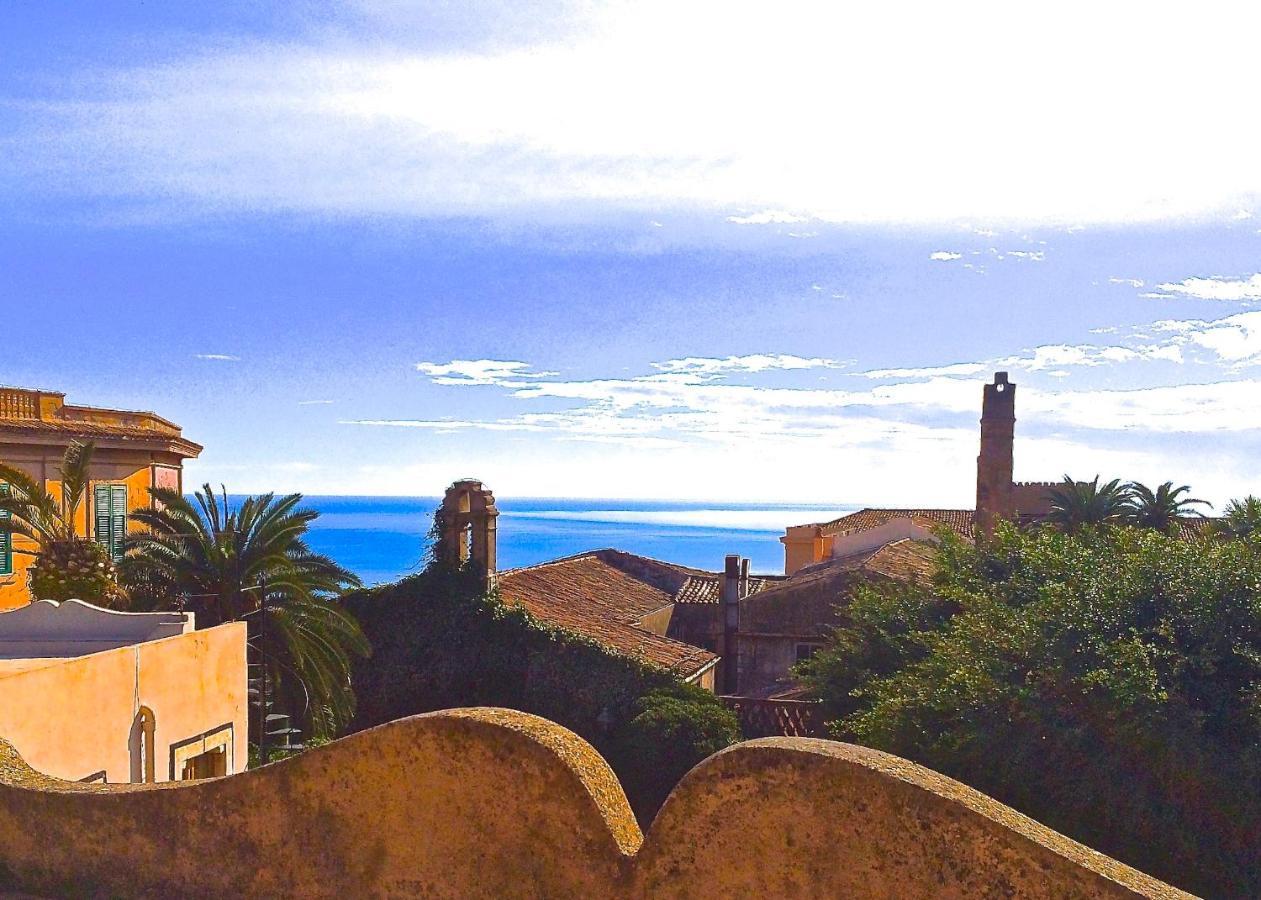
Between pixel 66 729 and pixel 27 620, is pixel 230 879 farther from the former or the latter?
pixel 27 620

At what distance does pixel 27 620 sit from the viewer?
445 inches

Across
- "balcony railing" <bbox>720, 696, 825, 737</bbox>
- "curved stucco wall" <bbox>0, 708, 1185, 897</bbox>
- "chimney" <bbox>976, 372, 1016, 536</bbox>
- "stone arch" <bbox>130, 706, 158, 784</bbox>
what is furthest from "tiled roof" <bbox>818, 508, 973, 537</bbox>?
"curved stucco wall" <bbox>0, 708, 1185, 897</bbox>

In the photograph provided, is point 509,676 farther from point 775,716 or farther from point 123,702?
point 123,702

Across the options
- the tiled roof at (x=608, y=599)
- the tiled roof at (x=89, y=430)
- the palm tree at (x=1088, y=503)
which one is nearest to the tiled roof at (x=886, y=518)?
the palm tree at (x=1088, y=503)

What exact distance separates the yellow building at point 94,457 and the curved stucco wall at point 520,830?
14852mm

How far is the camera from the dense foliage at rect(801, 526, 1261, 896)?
34.6ft

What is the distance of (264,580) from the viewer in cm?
1647

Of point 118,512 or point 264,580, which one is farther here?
point 118,512

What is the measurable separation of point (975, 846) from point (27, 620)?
1057cm

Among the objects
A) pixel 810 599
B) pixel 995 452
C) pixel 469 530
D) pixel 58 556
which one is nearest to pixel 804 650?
pixel 810 599

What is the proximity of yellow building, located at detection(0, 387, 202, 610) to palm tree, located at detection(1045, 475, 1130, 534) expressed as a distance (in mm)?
25505

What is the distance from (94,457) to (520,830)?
69.7 ft

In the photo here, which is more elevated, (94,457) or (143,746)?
(94,457)

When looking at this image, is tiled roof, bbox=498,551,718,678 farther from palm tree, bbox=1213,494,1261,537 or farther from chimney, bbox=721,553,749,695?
palm tree, bbox=1213,494,1261,537
